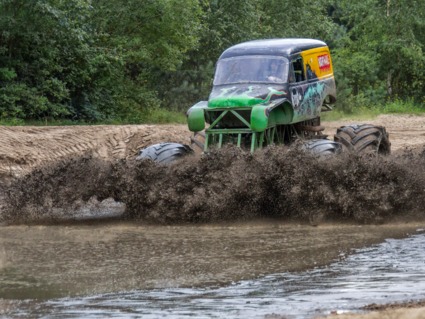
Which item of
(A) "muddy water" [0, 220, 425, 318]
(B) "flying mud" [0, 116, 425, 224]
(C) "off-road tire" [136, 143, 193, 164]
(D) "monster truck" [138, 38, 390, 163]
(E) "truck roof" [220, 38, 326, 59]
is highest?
(E) "truck roof" [220, 38, 326, 59]

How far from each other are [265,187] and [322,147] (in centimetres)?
117

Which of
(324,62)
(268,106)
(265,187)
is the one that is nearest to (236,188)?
(265,187)

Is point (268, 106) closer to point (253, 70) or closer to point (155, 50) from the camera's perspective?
point (253, 70)

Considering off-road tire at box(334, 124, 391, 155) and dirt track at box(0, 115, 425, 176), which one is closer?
off-road tire at box(334, 124, 391, 155)

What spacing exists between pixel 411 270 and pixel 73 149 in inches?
492

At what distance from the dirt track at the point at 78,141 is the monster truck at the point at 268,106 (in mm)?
5297

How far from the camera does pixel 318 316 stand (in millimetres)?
8164

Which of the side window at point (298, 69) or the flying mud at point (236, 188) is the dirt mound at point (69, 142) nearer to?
the flying mud at point (236, 188)

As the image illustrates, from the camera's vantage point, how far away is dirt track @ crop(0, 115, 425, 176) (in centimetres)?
2024

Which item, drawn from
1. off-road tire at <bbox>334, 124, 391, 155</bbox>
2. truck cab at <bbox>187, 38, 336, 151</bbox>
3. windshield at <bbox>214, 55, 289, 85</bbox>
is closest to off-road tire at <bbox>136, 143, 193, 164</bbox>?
truck cab at <bbox>187, 38, 336, 151</bbox>

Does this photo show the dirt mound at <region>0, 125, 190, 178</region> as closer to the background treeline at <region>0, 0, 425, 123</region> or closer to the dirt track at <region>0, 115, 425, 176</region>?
the dirt track at <region>0, 115, 425, 176</region>

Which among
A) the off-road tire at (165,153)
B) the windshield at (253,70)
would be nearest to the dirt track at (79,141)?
the off-road tire at (165,153)

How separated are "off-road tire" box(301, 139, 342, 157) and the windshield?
3.84 ft

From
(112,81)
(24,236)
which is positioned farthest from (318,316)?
(112,81)
